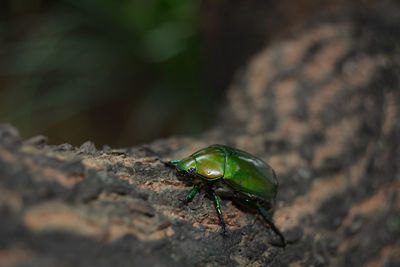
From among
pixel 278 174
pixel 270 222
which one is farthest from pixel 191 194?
pixel 278 174

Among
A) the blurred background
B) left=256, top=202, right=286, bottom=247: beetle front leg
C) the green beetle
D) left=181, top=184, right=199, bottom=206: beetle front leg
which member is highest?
the blurred background

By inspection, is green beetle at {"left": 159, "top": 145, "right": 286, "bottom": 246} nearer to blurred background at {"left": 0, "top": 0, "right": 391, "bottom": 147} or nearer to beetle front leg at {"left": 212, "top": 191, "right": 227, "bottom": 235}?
beetle front leg at {"left": 212, "top": 191, "right": 227, "bottom": 235}

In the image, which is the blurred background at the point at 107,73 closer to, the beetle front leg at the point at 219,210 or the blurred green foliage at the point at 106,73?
the blurred green foliage at the point at 106,73

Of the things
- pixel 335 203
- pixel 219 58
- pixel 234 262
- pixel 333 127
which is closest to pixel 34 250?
pixel 234 262

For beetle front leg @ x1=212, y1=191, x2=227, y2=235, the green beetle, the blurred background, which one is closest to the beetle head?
the green beetle

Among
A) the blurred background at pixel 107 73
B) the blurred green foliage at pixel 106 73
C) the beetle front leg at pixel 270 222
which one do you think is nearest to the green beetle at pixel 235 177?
the beetle front leg at pixel 270 222

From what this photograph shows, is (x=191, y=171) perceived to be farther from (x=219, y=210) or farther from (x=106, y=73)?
(x=106, y=73)
